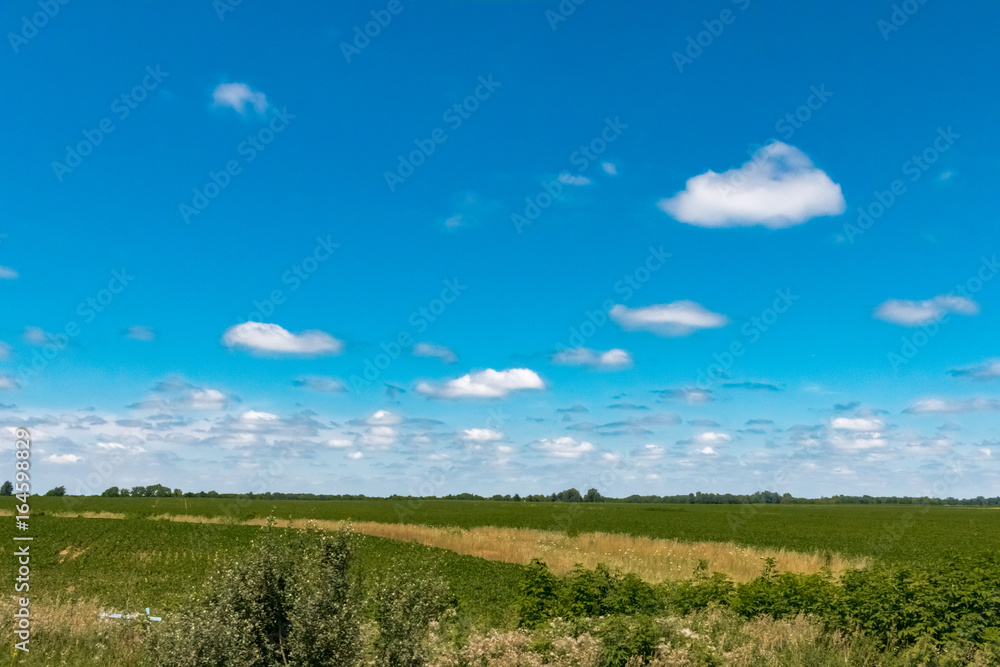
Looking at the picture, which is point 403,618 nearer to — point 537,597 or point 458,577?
point 537,597

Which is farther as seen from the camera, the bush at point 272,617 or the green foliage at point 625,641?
the green foliage at point 625,641

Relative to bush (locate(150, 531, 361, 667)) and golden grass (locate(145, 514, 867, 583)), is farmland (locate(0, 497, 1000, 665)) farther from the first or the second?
bush (locate(150, 531, 361, 667))

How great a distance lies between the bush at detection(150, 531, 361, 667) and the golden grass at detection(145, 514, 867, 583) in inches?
620

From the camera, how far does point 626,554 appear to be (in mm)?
32688

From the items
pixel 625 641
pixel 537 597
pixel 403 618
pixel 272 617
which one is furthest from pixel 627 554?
pixel 272 617

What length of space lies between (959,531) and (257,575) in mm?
70226

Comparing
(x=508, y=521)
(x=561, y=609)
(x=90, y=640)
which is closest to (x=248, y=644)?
(x=90, y=640)

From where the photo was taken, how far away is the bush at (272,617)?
30.3 ft

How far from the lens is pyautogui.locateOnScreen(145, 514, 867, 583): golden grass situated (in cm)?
2855

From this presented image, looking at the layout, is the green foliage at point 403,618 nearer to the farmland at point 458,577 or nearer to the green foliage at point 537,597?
the farmland at point 458,577

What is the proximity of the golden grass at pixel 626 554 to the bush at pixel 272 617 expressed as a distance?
15753mm

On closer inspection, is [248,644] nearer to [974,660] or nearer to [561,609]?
[561,609]

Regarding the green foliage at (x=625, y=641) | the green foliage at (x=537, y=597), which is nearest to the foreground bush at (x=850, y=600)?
the green foliage at (x=537, y=597)

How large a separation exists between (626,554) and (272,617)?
25614 millimetres
